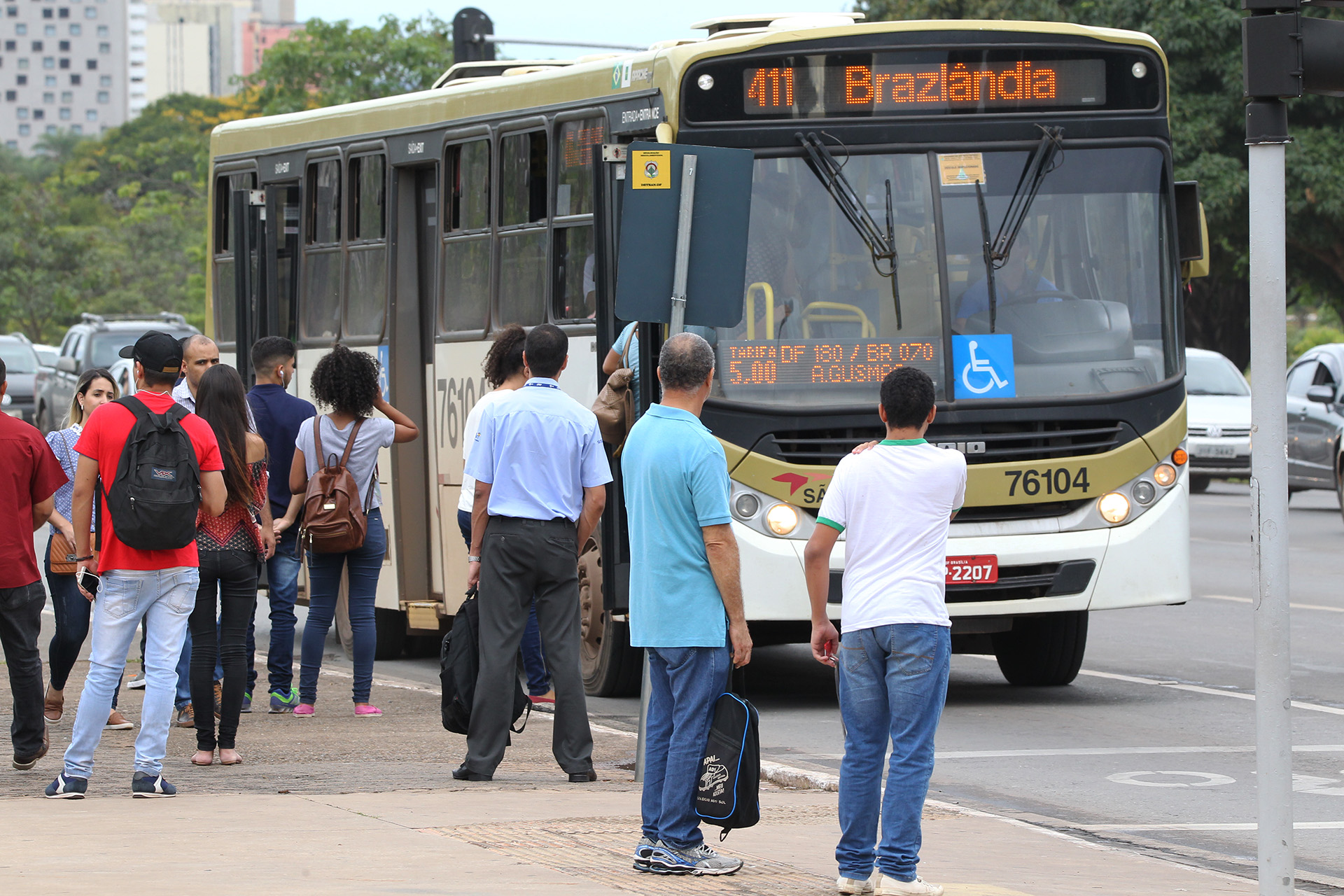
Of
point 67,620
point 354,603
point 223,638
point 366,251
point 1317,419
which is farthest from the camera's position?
point 1317,419

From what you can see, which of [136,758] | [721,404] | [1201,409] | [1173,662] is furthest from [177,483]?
[1201,409]

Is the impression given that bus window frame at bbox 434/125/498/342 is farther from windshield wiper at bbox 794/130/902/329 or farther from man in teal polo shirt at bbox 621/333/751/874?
man in teal polo shirt at bbox 621/333/751/874

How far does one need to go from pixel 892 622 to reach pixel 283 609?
538cm

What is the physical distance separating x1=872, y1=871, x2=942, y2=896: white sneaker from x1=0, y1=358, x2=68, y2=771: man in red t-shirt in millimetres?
3812

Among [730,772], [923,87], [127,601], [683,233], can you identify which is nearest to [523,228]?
[923,87]

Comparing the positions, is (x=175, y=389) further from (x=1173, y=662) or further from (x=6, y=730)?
(x=1173, y=662)

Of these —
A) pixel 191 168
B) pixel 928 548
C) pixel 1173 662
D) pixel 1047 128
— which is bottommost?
pixel 1173 662

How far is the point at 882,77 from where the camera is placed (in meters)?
11.1

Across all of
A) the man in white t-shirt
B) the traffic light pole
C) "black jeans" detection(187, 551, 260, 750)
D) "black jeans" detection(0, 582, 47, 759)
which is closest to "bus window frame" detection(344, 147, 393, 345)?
"black jeans" detection(187, 551, 260, 750)

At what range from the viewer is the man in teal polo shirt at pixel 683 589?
6668 millimetres

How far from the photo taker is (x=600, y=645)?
1187cm

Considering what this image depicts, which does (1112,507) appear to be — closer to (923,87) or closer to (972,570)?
(972,570)

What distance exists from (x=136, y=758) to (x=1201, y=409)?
2185 cm

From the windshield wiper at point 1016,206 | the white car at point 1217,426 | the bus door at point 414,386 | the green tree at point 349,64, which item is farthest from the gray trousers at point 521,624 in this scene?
the green tree at point 349,64
